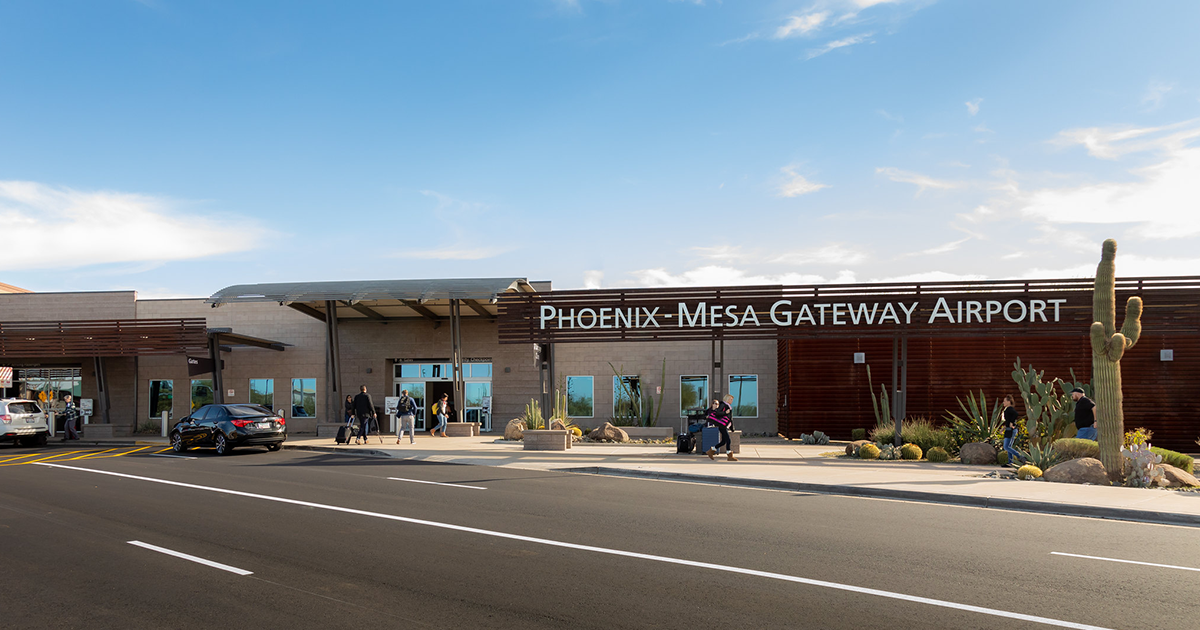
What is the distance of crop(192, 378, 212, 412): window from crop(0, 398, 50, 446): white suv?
24.1 feet

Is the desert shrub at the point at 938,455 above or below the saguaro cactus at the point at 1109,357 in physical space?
below

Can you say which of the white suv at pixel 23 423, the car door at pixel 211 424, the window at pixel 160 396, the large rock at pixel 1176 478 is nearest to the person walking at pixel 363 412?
the car door at pixel 211 424

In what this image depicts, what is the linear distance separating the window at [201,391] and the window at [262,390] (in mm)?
1902

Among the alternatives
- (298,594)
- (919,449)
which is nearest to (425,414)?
(919,449)

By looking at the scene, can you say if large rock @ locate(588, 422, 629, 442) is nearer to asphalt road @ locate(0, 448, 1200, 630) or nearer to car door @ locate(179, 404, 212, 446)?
car door @ locate(179, 404, 212, 446)

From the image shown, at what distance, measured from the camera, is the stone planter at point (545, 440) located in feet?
71.6

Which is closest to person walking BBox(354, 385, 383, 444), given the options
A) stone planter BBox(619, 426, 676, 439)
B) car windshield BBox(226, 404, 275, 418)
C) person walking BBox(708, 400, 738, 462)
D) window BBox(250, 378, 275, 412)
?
car windshield BBox(226, 404, 275, 418)

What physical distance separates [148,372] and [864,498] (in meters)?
31.6

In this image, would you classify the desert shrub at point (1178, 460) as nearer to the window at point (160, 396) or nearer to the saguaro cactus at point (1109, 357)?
the saguaro cactus at point (1109, 357)

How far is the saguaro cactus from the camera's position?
15.2 meters

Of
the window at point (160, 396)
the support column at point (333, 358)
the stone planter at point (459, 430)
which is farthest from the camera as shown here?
the window at point (160, 396)

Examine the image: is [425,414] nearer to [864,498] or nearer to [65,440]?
[65,440]

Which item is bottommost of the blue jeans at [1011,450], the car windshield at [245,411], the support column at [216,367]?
the blue jeans at [1011,450]

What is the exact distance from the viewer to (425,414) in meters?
33.1
